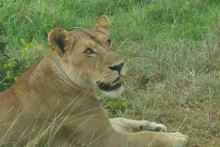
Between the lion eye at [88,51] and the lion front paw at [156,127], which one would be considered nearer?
the lion eye at [88,51]

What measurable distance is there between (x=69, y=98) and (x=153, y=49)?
215 centimetres

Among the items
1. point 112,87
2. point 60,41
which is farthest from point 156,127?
point 60,41

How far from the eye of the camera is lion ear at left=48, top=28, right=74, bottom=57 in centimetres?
395

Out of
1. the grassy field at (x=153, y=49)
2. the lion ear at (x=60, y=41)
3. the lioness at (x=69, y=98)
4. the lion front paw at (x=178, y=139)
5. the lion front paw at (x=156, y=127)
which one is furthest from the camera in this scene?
the grassy field at (x=153, y=49)

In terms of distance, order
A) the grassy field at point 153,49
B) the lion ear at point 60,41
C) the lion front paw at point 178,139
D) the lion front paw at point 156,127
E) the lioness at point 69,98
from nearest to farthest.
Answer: the lioness at point 69,98 < the lion ear at point 60,41 < the lion front paw at point 178,139 < the lion front paw at point 156,127 < the grassy field at point 153,49

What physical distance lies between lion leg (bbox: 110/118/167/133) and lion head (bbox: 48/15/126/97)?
0.53 metres

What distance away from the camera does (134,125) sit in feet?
14.9

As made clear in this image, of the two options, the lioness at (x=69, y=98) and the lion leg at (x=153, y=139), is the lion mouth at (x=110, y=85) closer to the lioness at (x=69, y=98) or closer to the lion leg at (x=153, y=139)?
the lioness at (x=69, y=98)

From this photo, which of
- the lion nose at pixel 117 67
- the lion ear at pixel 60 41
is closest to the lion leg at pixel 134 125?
the lion nose at pixel 117 67

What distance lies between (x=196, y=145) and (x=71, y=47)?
1.21 m

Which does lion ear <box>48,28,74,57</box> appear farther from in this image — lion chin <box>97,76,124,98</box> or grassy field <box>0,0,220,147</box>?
grassy field <box>0,0,220,147</box>

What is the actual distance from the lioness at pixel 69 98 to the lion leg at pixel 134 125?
381mm

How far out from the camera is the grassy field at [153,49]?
477 cm

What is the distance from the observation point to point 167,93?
507 cm
